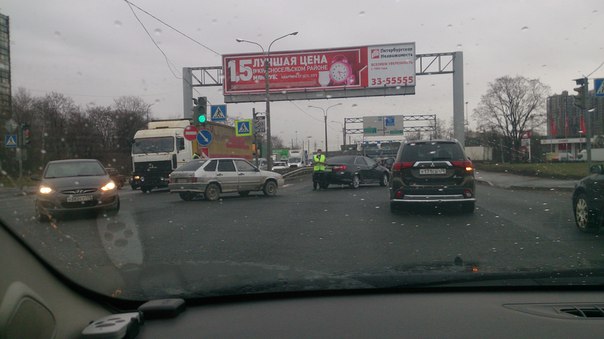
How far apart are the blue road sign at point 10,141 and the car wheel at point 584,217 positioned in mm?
7717

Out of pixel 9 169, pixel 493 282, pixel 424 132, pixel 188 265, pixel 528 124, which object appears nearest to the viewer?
pixel 493 282

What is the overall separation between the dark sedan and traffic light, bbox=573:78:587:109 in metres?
8.50

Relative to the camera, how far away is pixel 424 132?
63.3 metres

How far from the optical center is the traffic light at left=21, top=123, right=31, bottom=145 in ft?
16.8

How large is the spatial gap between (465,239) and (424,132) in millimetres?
57797

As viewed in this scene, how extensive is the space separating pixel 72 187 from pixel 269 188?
1068cm

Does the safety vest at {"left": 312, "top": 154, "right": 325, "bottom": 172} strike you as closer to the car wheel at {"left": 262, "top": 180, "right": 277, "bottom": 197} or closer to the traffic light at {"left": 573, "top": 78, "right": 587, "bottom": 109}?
the car wheel at {"left": 262, "top": 180, "right": 277, "bottom": 197}

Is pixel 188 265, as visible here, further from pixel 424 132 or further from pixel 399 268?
pixel 424 132

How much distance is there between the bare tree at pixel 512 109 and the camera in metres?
42.3

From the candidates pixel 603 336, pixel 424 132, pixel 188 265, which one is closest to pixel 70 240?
pixel 188 265

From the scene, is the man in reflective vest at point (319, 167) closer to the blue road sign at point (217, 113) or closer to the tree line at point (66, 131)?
the blue road sign at point (217, 113)

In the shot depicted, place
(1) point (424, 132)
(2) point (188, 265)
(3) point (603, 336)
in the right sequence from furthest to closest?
(1) point (424, 132), (2) point (188, 265), (3) point (603, 336)

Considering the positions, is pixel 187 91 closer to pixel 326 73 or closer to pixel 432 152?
pixel 326 73

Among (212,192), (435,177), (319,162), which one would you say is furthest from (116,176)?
(319,162)
